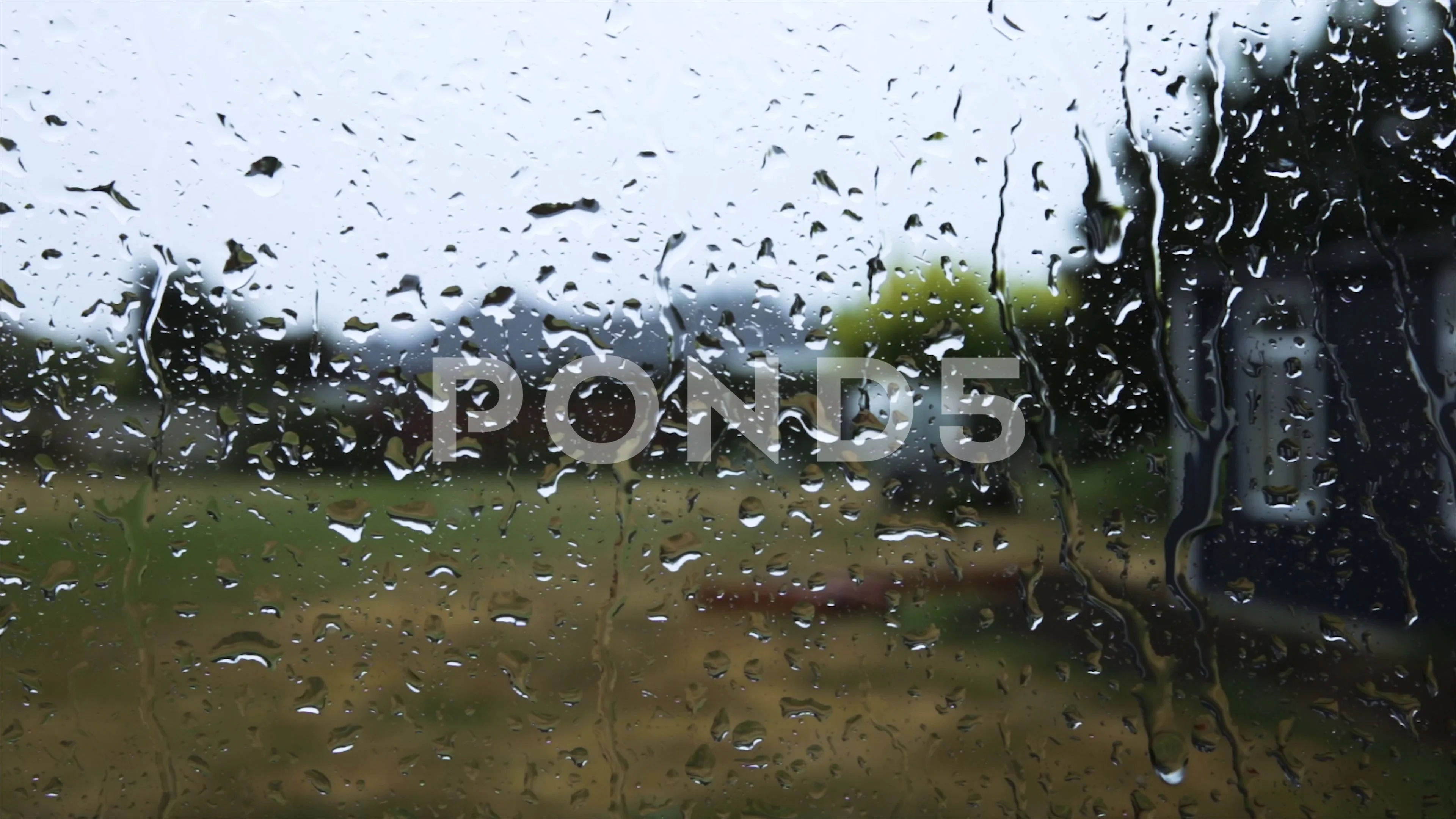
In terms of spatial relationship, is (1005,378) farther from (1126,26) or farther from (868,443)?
(1126,26)

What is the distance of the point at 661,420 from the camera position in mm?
807

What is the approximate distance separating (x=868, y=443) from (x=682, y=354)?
231 mm

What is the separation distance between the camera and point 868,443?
806 mm

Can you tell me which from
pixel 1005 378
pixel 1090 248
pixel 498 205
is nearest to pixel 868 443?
pixel 1005 378

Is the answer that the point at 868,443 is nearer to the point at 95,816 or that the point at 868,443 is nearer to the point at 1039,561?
the point at 1039,561

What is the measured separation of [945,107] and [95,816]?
4.17 ft

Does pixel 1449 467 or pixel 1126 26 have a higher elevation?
pixel 1126 26

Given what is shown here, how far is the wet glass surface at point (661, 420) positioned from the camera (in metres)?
0.80

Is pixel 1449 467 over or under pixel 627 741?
over

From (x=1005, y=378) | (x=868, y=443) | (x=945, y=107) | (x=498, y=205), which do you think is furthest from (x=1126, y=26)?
(x=498, y=205)

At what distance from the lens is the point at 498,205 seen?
0.80m

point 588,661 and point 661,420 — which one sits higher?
point 661,420

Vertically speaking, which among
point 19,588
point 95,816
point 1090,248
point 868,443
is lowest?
point 95,816

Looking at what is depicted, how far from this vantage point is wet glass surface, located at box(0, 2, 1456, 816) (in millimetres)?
800
